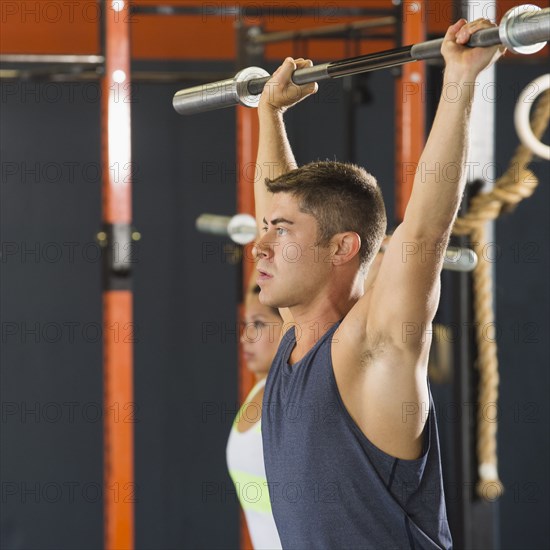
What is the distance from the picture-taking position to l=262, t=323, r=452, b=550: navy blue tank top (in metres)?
1.94

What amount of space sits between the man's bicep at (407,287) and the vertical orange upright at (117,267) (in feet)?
5.35

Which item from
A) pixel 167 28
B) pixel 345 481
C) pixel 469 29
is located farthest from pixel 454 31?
pixel 167 28

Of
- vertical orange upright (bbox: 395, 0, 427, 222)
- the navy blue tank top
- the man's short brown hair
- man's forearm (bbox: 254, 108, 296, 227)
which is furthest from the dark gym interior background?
the navy blue tank top

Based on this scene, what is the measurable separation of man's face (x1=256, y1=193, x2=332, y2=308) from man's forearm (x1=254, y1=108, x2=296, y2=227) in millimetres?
440

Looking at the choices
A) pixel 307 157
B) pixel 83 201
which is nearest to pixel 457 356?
pixel 307 157

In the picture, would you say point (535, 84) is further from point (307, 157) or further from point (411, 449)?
point (307, 157)

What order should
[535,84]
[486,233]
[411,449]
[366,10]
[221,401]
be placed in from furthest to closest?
[221,401] < [366,10] < [486,233] < [535,84] < [411,449]

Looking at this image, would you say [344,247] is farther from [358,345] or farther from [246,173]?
[246,173]

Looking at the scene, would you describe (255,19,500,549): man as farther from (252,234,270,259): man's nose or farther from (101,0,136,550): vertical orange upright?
(101,0,136,550): vertical orange upright

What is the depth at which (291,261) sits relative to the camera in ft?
6.92

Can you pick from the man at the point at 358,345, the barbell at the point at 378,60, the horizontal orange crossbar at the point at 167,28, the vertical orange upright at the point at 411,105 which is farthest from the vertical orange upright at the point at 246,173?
the man at the point at 358,345

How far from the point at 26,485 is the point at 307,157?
86.8 inches

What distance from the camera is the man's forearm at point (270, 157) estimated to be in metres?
2.60

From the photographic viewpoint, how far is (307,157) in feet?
16.2
